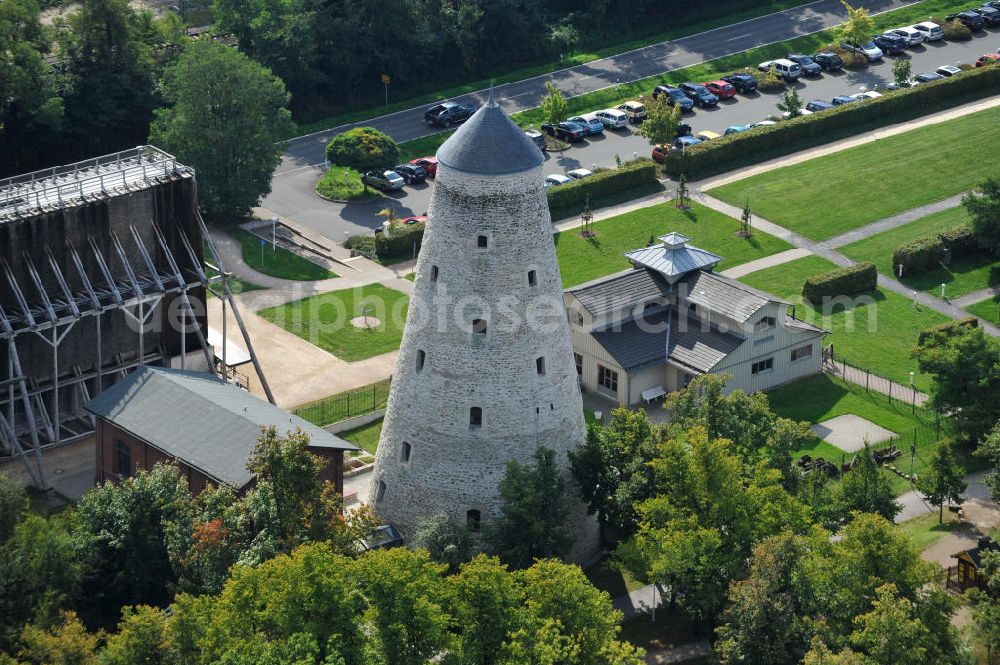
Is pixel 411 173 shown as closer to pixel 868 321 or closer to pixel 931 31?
pixel 868 321

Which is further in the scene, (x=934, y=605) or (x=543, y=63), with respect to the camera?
(x=543, y=63)

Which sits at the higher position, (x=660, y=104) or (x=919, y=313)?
(x=660, y=104)

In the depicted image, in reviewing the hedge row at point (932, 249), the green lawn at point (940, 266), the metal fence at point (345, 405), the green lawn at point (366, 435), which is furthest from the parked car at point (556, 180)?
the green lawn at point (366, 435)

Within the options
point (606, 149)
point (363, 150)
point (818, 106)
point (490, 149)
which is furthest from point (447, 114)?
point (490, 149)

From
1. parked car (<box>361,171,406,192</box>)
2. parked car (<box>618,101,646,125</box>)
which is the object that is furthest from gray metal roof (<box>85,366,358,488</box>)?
parked car (<box>618,101,646,125</box>)

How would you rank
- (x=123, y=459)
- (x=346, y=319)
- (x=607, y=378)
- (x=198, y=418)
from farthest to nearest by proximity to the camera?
1. (x=346, y=319)
2. (x=607, y=378)
3. (x=123, y=459)
4. (x=198, y=418)

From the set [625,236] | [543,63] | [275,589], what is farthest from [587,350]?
[543,63]

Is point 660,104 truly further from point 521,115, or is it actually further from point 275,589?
point 275,589

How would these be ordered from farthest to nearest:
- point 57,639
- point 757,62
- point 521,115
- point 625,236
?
point 757,62 < point 521,115 < point 625,236 < point 57,639
